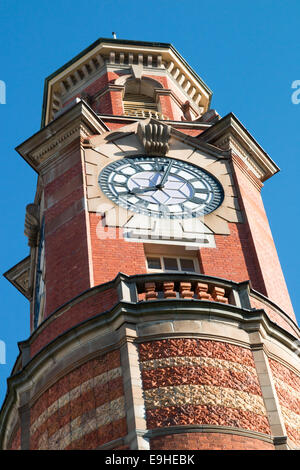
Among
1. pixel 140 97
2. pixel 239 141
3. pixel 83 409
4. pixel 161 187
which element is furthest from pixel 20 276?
pixel 83 409

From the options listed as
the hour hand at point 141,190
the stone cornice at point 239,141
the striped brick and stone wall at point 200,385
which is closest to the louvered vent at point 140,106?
the stone cornice at point 239,141

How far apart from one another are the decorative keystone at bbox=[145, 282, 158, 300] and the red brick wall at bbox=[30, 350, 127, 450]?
1.40m

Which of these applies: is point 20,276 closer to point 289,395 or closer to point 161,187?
point 161,187

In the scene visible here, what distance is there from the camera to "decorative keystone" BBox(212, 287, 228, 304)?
20278mm

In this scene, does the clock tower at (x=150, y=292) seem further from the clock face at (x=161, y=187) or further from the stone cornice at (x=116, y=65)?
the stone cornice at (x=116, y=65)

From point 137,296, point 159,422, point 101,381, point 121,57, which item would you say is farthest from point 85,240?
point 121,57

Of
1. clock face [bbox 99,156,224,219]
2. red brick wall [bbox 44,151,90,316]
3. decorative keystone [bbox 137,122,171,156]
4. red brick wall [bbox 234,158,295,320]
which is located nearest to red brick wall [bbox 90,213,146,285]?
red brick wall [bbox 44,151,90,316]

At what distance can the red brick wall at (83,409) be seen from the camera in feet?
58.2

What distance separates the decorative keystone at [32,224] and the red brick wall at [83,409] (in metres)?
7.15

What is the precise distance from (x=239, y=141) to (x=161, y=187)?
3053 mm

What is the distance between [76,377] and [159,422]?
2.19m

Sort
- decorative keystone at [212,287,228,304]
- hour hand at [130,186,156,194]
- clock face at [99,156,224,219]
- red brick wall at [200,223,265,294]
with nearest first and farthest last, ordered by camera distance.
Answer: decorative keystone at [212,287,228,304]
red brick wall at [200,223,265,294]
clock face at [99,156,224,219]
hour hand at [130,186,156,194]

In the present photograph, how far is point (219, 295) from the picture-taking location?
66.9ft

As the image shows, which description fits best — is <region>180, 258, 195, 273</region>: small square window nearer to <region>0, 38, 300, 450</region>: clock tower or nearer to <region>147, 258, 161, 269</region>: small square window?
<region>0, 38, 300, 450</region>: clock tower
